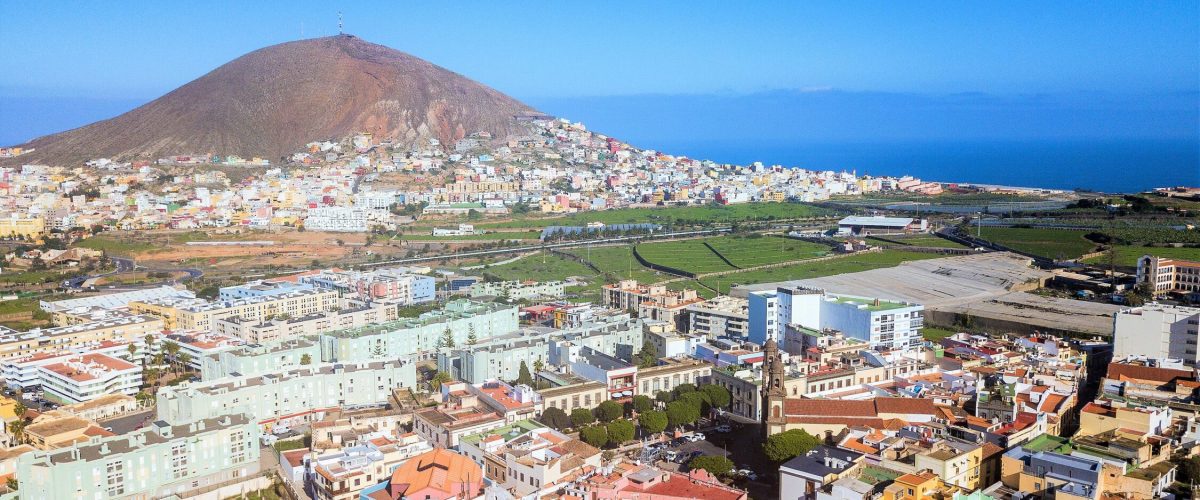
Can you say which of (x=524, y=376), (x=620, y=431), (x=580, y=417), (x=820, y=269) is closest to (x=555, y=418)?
(x=580, y=417)

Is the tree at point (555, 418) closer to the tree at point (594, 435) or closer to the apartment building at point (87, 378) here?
the tree at point (594, 435)

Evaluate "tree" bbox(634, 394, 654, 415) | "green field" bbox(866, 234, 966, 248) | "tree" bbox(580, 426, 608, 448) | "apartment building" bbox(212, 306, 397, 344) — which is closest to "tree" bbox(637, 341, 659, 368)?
"tree" bbox(634, 394, 654, 415)

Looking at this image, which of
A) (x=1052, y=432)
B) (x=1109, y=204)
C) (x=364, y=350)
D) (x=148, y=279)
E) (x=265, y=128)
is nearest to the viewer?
(x=1052, y=432)

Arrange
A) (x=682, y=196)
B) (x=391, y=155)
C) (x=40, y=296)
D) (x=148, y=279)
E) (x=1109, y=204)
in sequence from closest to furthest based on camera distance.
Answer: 1. (x=40, y=296)
2. (x=148, y=279)
3. (x=1109, y=204)
4. (x=682, y=196)
5. (x=391, y=155)

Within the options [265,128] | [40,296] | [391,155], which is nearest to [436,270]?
[40,296]

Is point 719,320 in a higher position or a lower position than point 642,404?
higher

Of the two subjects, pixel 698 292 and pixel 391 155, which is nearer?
pixel 698 292

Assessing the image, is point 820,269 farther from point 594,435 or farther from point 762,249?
point 594,435

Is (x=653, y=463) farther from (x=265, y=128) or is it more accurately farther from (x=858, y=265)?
(x=265, y=128)

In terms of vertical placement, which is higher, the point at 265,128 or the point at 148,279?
the point at 265,128
